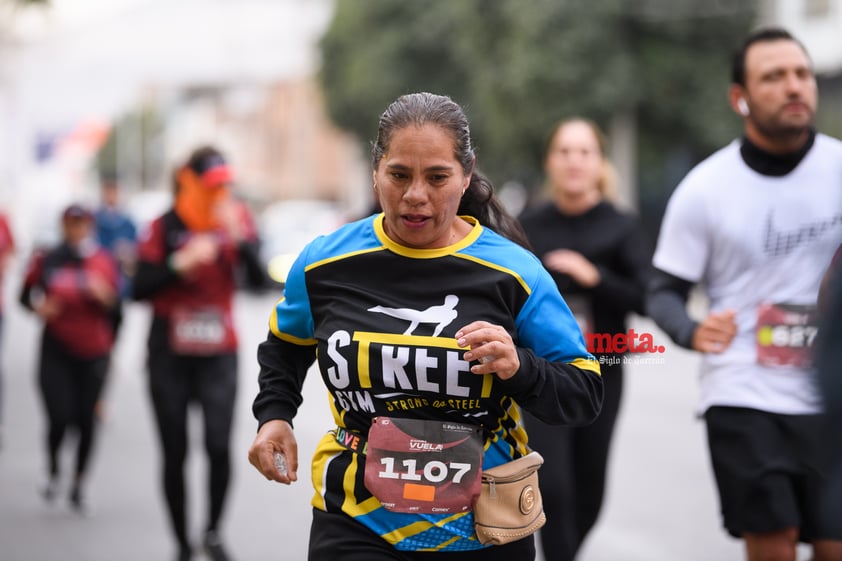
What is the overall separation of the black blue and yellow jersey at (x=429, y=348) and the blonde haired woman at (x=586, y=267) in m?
2.05

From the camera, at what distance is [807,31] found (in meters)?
27.9

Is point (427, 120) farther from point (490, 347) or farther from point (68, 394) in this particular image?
point (68, 394)

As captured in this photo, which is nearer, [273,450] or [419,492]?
[419,492]

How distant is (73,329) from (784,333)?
5744 millimetres

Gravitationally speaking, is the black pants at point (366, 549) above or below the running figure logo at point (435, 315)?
below

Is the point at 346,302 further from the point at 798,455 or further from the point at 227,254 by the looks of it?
the point at 227,254

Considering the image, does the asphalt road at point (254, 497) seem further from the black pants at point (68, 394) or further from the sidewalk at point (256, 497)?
the black pants at point (68, 394)

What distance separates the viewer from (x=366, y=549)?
346 centimetres

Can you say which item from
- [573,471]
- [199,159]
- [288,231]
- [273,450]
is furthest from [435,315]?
[288,231]

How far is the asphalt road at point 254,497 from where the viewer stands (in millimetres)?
7246

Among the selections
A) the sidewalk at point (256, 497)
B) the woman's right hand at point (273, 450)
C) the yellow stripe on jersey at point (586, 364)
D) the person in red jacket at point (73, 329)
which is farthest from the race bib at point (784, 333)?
the person in red jacket at point (73, 329)

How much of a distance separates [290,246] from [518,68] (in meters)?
6.34

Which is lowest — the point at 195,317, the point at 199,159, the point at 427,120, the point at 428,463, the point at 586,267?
the point at 428,463

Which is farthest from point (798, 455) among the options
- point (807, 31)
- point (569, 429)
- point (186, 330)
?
point (807, 31)
